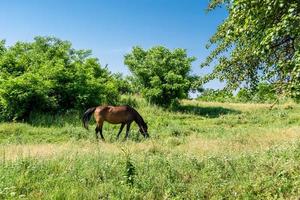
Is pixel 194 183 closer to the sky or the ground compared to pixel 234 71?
closer to the ground

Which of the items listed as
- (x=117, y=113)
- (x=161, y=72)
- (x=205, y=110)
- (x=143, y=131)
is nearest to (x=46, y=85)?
(x=117, y=113)

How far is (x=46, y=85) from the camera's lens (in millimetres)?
24609

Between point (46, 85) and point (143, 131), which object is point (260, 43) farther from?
point (46, 85)

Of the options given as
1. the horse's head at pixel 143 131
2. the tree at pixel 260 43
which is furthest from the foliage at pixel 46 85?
the tree at pixel 260 43

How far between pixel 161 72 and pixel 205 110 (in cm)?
489

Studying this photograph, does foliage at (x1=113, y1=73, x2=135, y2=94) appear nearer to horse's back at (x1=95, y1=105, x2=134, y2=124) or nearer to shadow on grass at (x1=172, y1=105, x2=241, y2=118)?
shadow on grass at (x1=172, y1=105, x2=241, y2=118)

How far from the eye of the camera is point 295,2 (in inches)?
252

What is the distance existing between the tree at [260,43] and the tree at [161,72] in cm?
2161

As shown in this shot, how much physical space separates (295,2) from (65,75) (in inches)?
849

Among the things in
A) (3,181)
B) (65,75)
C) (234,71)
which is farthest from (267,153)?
(65,75)

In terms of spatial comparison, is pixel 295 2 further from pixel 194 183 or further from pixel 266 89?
pixel 194 183

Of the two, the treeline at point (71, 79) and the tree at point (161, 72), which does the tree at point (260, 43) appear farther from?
the tree at point (161, 72)

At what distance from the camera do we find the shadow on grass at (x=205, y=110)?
32037 mm

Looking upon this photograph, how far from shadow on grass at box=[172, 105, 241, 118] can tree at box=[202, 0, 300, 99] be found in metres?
21.5
